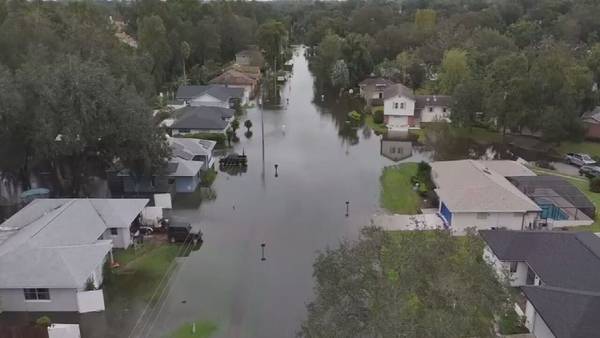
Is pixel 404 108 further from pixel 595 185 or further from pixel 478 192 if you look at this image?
pixel 478 192

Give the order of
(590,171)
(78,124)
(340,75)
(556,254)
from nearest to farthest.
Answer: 1. (556,254)
2. (78,124)
3. (590,171)
4. (340,75)

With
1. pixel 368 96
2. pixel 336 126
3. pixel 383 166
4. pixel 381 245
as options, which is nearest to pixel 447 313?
pixel 381 245

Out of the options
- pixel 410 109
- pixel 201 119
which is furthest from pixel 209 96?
pixel 410 109

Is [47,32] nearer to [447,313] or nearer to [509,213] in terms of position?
[509,213]

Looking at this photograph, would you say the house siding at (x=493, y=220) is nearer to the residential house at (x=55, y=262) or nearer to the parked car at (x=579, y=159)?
the parked car at (x=579, y=159)

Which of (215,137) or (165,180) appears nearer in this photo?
(165,180)

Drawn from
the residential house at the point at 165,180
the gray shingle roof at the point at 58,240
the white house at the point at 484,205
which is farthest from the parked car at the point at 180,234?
the white house at the point at 484,205
